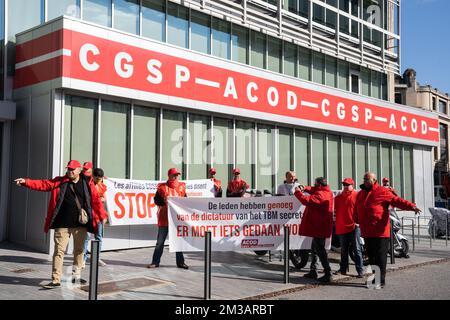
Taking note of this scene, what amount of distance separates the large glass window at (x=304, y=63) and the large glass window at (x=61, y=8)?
931 centimetres

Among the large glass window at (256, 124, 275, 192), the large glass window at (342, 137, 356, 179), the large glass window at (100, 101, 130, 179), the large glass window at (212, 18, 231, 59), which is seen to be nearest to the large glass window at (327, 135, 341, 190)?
the large glass window at (342, 137, 356, 179)

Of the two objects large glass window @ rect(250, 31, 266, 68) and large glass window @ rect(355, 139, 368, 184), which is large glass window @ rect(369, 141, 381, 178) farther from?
large glass window @ rect(250, 31, 266, 68)

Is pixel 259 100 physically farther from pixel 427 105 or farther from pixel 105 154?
pixel 427 105

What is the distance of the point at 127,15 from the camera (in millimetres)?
13492

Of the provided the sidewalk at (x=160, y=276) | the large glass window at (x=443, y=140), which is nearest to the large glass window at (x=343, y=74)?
the sidewalk at (x=160, y=276)

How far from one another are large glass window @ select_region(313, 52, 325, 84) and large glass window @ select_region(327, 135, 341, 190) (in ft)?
8.37

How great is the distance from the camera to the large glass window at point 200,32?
15.1 meters

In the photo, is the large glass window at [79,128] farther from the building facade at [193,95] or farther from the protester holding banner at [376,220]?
the protester holding banner at [376,220]

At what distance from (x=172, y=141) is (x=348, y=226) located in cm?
569

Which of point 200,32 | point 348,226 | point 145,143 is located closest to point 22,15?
point 145,143

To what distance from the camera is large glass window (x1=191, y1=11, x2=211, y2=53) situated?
15.1 m

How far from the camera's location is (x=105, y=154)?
11641 mm

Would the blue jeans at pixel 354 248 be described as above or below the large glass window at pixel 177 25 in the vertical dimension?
below
